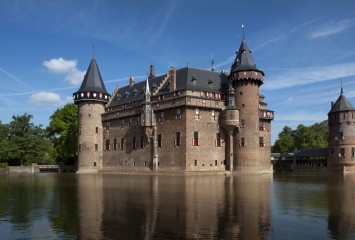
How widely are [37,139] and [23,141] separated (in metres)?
2.55

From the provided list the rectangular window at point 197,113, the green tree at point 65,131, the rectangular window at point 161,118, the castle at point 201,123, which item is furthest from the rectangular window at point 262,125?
the green tree at point 65,131

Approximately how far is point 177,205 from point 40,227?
6408mm

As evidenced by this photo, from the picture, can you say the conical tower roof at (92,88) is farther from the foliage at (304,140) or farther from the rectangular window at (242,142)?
the foliage at (304,140)

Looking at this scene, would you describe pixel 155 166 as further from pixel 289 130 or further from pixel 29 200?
pixel 289 130

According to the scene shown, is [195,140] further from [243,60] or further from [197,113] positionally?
[243,60]

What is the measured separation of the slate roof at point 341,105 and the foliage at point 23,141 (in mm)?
54738

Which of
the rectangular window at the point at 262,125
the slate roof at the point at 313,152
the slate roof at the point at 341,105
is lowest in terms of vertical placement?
the slate roof at the point at 313,152

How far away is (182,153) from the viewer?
51812 millimetres

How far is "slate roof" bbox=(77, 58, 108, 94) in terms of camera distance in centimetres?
6744

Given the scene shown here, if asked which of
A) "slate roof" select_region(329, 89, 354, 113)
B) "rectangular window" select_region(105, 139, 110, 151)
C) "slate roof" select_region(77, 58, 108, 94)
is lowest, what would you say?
"rectangular window" select_region(105, 139, 110, 151)

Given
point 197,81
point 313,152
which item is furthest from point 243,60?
point 313,152

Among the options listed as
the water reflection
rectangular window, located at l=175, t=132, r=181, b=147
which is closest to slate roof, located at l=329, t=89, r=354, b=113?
rectangular window, located at l=175, t=132, r=181, b=147

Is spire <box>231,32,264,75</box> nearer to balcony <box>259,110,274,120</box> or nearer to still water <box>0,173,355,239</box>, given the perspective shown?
balcony <box>259,110,274,120</box>

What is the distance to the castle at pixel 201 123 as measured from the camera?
171 feet
